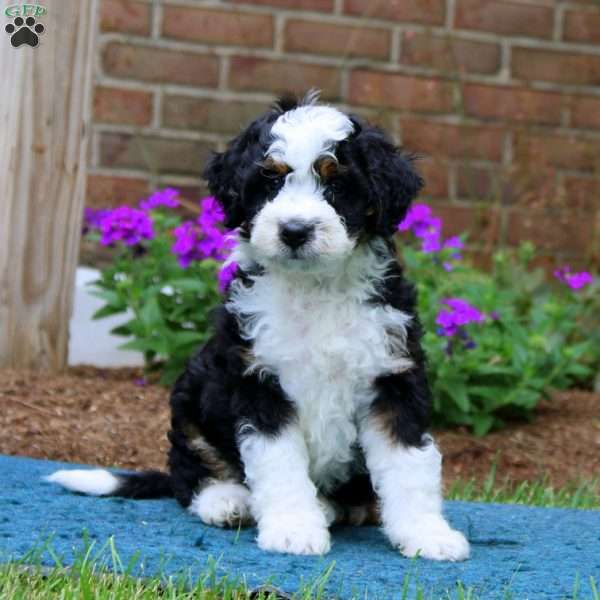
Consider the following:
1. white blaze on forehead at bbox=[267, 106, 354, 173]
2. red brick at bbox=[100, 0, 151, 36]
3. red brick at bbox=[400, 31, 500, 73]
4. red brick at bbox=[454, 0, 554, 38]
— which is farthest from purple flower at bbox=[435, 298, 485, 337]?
red brick at bbox=[100, 0, 151, 36]

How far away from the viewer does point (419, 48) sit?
799 cm

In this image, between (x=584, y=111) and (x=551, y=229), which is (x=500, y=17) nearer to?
(x=584, y=111)

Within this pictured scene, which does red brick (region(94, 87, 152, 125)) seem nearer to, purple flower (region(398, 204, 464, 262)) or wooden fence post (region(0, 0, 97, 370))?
wooden fence post (region(0, 0, 97, 370))

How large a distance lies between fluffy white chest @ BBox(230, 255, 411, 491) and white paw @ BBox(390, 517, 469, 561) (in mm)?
319

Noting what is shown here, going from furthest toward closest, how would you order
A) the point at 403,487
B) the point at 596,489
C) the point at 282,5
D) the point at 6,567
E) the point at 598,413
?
the point at 282,5, the point at 598,413, the point at 596,489, the point at 403,487, the point at 6,567

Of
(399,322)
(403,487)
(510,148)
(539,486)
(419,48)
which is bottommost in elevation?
(539,486)

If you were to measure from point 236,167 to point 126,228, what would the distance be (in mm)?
2428

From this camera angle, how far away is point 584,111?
819 centimetres

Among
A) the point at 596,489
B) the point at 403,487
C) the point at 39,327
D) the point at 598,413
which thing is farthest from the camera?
the point at 598,413

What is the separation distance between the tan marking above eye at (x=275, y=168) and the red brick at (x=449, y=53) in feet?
14.5

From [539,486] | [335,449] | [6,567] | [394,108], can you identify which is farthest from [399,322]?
[394,108]

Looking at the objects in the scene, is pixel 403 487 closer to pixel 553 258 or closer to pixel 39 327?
pixel 39 327

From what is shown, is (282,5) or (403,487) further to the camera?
(282,5)

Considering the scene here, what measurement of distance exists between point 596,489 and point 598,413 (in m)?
1.02
